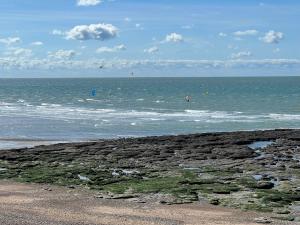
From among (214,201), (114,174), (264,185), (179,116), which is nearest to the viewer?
(214,201)

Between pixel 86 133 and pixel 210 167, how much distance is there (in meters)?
23.4

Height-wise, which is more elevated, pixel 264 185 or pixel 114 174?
pixel 264 185

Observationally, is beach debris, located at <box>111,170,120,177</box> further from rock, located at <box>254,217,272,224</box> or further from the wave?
the wave

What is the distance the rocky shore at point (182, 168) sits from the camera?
83.6 ft

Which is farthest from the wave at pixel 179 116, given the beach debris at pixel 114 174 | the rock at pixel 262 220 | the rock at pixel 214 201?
the rock at pixel 262 220

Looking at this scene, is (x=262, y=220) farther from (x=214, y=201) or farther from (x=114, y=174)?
(x=114, y=174)

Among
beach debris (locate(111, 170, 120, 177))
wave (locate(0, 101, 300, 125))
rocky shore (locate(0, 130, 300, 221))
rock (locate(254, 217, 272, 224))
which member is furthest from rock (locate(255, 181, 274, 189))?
wave (locate(0, 101, 300, 125))

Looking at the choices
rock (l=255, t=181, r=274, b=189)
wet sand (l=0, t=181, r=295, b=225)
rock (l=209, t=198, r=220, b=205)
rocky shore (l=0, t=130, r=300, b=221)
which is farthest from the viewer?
rock (l=255, t=181, r=274, b=189)

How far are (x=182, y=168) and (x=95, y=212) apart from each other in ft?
37.6

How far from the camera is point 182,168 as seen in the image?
33.2m

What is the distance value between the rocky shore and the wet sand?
1004 mm

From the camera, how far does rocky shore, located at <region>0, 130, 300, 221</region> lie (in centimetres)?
2547

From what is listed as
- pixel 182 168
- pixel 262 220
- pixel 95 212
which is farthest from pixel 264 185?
pixel 95 212

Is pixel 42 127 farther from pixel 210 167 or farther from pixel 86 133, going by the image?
pixel 210 167
